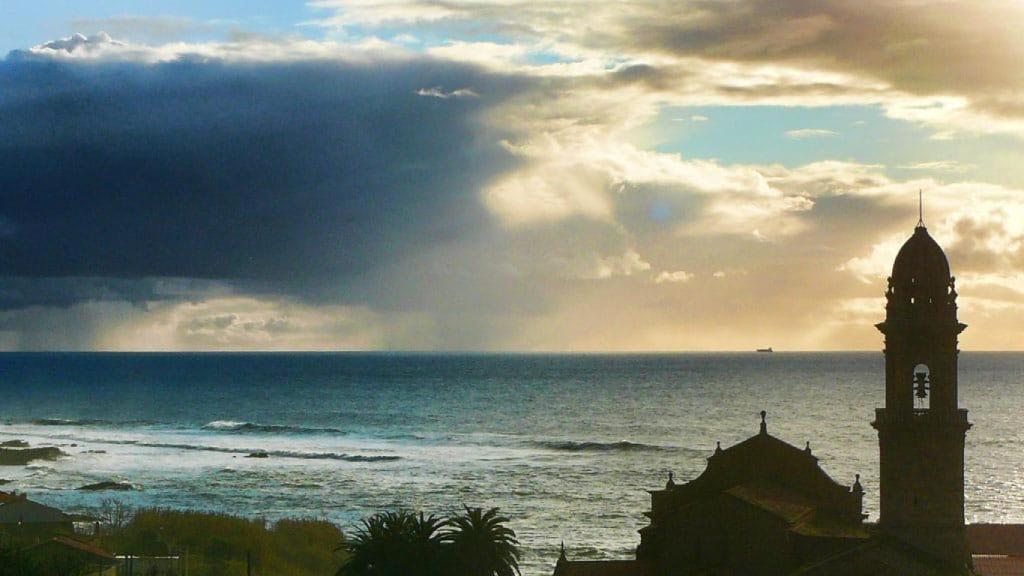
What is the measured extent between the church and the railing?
1.5 inches

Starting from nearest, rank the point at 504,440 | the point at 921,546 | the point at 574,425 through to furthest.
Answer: the point at 921,546, the point at 504,440, the point at 574,425

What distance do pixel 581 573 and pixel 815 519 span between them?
857 cm

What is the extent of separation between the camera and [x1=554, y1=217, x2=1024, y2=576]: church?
44.1 metres

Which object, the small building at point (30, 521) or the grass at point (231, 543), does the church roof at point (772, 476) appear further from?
the small building at point (30, 521)

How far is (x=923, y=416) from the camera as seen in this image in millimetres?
44500

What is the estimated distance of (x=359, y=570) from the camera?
160ft

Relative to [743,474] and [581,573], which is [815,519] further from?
[581,573]

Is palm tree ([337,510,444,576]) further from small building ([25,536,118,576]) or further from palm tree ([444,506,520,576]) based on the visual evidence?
small building ([25,536,118,576])

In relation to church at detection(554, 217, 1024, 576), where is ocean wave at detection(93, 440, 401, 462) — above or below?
below

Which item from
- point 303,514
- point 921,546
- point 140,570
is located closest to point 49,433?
point 303,514

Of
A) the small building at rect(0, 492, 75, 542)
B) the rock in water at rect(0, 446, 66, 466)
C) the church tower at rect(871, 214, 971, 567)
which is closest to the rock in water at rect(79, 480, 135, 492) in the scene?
the rock in water at rect(0, 446, 66, 466)

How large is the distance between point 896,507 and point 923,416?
316cm

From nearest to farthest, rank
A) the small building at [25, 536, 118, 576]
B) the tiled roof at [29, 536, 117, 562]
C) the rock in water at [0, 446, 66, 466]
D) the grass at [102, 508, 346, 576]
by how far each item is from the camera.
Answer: the small building at [25, 536, 118, 576], the tiled roof at [29, 536, 117, 562], the grass at [102, 508, 346, 576], the rock in water at [0, 446, 66, 466]

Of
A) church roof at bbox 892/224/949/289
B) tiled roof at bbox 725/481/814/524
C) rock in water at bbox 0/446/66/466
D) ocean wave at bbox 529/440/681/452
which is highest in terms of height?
church roof at bbox 892/224/949/289
